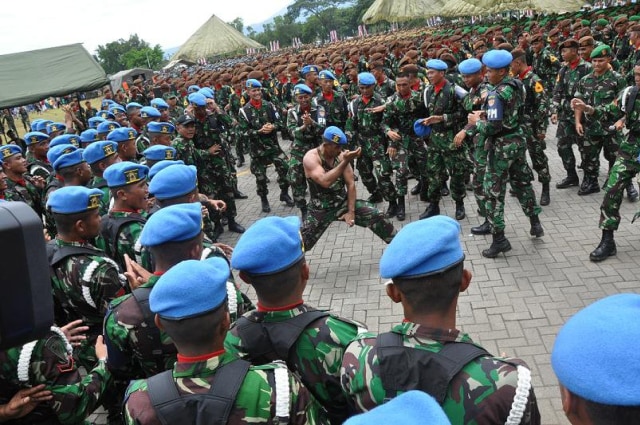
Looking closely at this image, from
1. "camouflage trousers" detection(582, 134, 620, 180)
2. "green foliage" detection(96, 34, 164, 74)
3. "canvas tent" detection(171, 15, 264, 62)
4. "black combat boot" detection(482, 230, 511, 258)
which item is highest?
"green foliage" detection(96, 34, 164, 74)

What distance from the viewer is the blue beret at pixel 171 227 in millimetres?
2846

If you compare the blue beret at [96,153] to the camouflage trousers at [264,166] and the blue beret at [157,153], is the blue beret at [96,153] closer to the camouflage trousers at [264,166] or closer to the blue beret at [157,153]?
the blue beret at [157,153]

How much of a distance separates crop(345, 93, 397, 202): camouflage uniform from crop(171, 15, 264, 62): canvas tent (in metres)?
21.9

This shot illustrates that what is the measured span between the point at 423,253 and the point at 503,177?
14.2ft

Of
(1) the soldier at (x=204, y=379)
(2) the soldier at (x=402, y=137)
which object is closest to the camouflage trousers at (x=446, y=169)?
(2) the soldier at (x=402, y=137)

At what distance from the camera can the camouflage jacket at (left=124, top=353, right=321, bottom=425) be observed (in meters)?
1.85

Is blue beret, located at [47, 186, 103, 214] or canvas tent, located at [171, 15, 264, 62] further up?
canvas tent, located at [171, 15, 264, 62]

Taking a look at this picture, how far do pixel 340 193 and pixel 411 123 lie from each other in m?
2.15

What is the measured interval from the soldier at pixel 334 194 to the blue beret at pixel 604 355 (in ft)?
14.6

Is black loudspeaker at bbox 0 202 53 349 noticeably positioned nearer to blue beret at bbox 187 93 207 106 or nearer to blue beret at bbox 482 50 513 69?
blue beret at bbox 482 50 513 69

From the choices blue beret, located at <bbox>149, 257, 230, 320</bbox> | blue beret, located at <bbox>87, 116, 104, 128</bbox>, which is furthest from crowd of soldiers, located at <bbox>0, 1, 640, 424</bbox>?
blue beret, located at <bbox>87, 116, 104, 128</bbox>

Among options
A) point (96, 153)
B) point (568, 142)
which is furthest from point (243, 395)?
point (568, 142)

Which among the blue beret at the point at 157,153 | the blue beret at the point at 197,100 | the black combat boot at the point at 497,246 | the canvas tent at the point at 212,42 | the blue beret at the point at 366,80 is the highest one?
the canvas tent at the point at 212,42

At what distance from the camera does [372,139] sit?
25.6 feet
